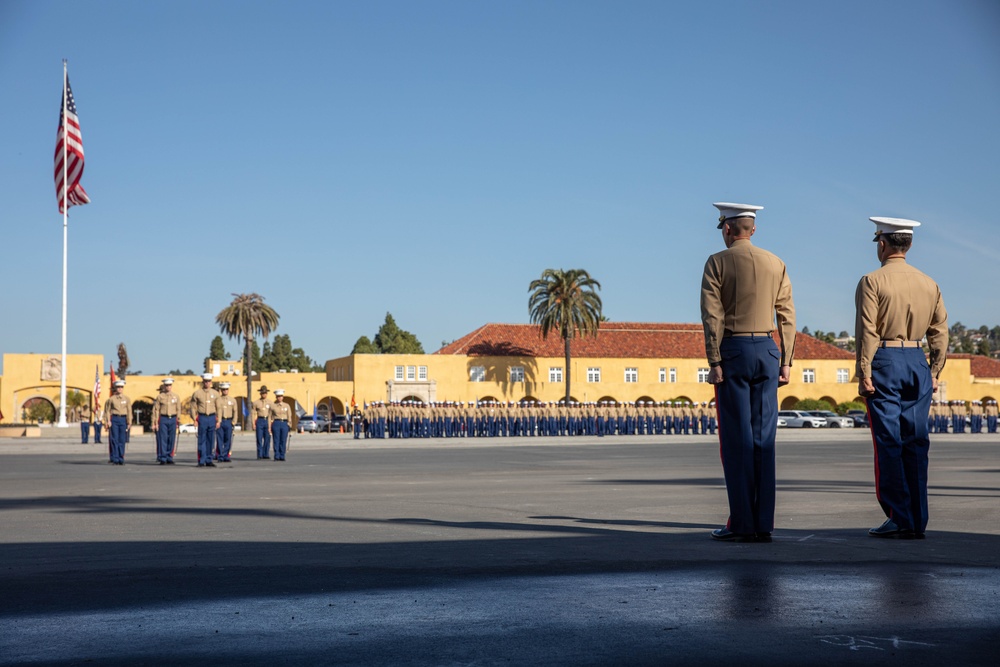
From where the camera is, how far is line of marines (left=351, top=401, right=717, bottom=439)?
48.8m

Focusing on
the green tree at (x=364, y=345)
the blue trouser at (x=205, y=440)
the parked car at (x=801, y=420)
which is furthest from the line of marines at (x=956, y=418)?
the green tree at (x=364, y=345)

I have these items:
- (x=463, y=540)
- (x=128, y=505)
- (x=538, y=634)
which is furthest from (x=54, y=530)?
(x=538, y=634)

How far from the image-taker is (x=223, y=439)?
74.3 ft

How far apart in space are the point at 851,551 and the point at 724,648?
296cm

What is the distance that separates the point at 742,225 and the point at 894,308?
3.94ft

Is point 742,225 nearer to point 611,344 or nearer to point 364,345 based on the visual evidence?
point 611,344

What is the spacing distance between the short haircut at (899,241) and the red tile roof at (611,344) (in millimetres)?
75172

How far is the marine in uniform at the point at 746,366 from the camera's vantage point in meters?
7.15

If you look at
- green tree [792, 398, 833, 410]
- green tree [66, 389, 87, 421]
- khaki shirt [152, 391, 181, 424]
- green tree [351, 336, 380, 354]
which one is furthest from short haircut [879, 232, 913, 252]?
green tree [351, 336, 380, 354]

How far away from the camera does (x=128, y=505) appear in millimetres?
10945

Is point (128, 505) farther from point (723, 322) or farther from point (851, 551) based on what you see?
point (851, 551)

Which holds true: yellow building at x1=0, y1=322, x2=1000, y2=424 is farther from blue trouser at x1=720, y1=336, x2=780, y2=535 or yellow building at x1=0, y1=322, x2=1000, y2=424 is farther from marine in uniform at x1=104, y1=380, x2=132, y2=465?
blue trouser at x1=720, y1=336, x2=780, y2=535

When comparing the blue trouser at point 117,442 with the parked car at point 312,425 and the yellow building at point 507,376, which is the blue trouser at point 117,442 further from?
the yellow building at point 507,376

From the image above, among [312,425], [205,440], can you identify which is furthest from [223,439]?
[312,425]
